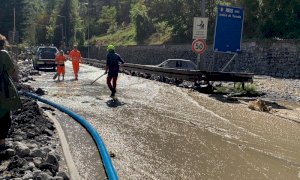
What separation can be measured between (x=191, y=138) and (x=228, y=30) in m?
9.82

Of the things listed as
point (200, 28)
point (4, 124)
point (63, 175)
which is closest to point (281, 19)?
point (200, 28)

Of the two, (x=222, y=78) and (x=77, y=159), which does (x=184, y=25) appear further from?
(x=77, y=159)

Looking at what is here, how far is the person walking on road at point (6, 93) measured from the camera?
254 inches

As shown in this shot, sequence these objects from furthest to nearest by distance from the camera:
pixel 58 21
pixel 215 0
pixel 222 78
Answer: pixel 58 21
pixel 215 0
pixel 222 78

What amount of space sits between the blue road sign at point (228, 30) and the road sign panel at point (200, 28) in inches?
53.0

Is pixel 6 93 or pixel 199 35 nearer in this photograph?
pixel 6 93

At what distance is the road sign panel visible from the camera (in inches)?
738

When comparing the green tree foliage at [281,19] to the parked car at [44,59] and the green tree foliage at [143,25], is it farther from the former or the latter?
the green tree foliage at [143,25]

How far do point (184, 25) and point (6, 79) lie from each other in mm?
43871

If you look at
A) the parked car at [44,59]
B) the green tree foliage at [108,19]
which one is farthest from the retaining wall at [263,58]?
the green tree foliage at [108,19]

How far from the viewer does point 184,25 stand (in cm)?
4938

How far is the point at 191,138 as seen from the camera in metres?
8.69

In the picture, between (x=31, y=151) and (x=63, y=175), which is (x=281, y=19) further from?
(x=63, y=175)

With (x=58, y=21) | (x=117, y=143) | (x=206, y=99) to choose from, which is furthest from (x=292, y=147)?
(x=58, y=21)
